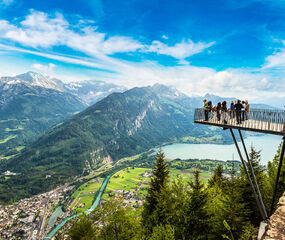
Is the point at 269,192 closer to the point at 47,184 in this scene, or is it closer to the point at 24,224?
the point at 24,224

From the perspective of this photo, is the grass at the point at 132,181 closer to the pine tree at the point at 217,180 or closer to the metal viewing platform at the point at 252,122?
the pine tree at the point at 217,180

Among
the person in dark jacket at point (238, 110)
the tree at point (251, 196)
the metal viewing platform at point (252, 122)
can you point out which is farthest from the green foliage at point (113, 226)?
the person in dark jacket at point (238, 110)

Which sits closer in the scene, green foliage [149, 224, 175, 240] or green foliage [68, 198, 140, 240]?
green foliage [149, 224, 175, 240]

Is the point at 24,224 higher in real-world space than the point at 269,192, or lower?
lower

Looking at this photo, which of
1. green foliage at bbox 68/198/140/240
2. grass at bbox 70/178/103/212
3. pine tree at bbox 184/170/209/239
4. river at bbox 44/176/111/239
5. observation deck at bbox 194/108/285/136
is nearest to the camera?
observation deck at bbox 194/108/285/136

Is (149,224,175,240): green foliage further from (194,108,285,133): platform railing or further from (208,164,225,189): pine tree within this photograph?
(208,164,225,189): pine tree

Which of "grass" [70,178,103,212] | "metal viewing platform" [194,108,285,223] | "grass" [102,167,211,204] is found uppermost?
"metal viewing platform" [194,108,285,223]

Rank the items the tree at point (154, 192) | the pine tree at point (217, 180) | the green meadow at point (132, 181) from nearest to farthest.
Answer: the tree at point (154, 192), the pine tree at point (217, 180), the green meadow at point (132, 181)

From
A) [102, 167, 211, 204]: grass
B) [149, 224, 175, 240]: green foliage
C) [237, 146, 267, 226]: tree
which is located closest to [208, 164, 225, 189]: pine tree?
[237, 146, 267, 226]: tree

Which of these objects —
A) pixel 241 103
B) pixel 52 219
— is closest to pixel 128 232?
pixel 241 103
